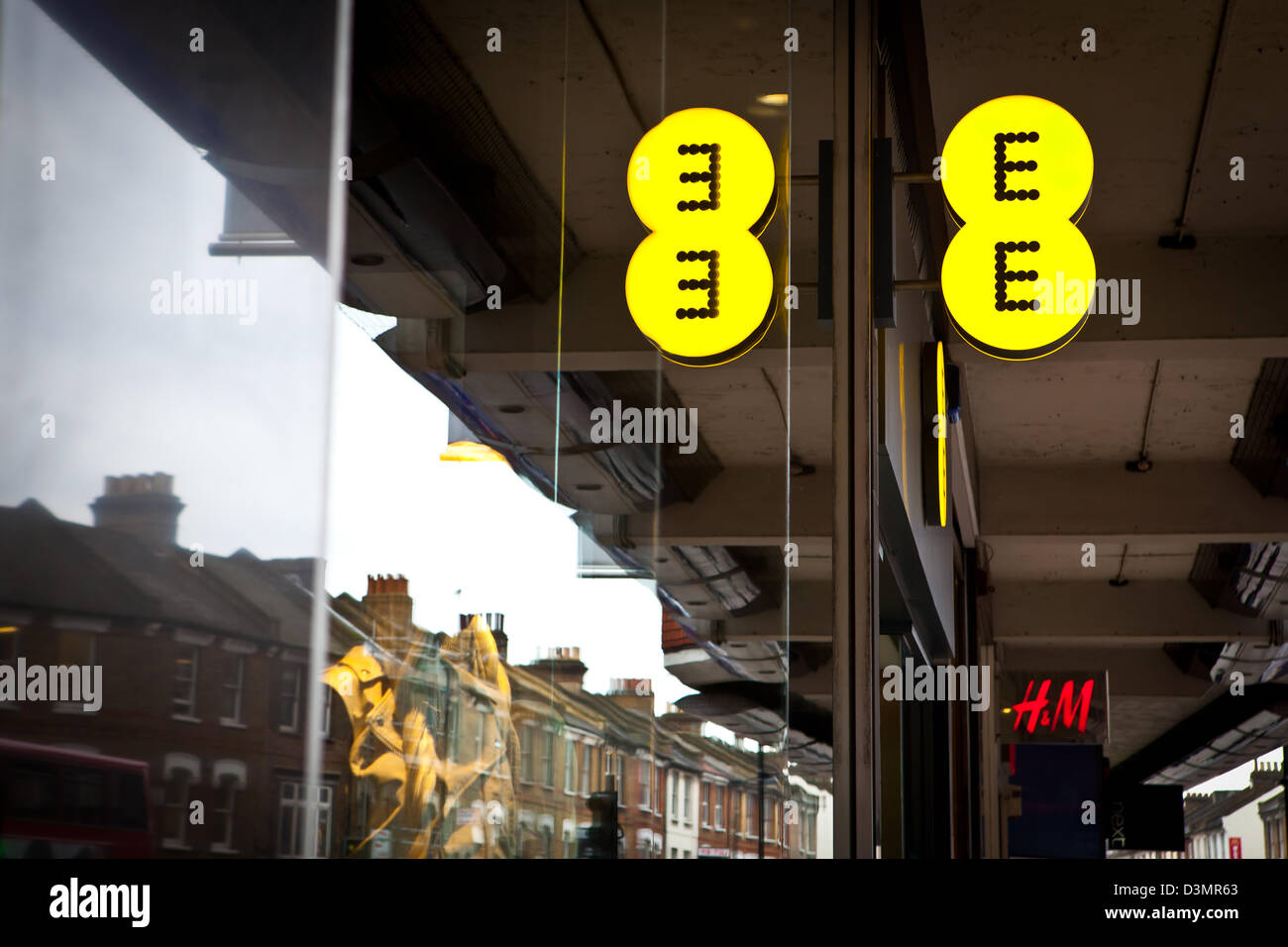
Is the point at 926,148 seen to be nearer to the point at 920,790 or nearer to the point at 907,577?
the point at 907,577

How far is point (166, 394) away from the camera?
2.23 metres

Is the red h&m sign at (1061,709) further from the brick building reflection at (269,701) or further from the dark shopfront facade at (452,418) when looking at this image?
the brick building reflection at (269,701)

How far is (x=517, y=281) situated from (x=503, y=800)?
0.93 m

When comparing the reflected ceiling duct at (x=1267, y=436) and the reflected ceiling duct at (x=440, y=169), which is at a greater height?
the reflected ceiling duct at (x=1267, y=436)

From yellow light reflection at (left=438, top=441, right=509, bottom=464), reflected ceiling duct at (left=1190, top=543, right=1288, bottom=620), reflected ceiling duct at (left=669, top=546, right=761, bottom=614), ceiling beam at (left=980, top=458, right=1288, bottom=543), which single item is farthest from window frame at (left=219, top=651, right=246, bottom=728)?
reflected ceiling duct at (left=1190, top=543, right=1288, bottom=620)

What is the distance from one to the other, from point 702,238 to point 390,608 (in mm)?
1235

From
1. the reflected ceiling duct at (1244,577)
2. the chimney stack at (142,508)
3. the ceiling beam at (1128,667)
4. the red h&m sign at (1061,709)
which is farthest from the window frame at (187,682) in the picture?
the ceiling beam at (1128,667)

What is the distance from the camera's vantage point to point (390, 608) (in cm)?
208

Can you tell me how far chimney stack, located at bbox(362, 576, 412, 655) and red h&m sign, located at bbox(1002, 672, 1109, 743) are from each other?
10800 mm

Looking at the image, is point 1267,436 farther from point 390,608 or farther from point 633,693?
point 390,608

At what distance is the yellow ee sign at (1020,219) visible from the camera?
334 cm

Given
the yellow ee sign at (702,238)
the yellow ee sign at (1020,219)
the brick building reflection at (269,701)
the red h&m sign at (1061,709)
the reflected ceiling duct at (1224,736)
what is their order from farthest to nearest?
1. the reflected ceiling duct at (1224,736)
2. the red h&m sign at (1061,709)
3. the yellow ee sign at (1020,219)
4. the yellow ee sign at (702,238)
5. the brick building reflection at (269,701)

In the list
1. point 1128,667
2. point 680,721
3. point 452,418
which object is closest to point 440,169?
point 452,418

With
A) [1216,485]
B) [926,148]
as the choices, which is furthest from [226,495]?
[1216,485]
